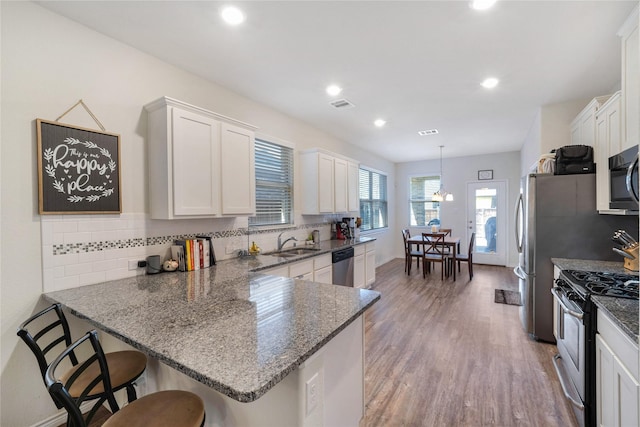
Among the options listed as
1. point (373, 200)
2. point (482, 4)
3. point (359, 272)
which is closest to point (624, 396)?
point (482, 4)

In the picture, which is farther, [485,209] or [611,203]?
[485,209]

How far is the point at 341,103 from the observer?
11.5 feet

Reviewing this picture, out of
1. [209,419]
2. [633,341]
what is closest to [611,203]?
[633,341]

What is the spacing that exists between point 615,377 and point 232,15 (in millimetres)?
3026

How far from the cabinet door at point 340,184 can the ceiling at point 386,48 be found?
97 cm

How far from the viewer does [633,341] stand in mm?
1223

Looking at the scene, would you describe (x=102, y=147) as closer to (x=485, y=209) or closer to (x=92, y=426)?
(x=92, y=426)

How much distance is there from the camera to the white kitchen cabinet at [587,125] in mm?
2713

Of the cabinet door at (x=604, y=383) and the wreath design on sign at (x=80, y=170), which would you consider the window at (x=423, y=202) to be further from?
the wreath design on sign at (x=80, y=170)

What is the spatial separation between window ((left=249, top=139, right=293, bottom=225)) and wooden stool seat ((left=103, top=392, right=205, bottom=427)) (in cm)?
227

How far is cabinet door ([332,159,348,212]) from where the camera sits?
446cm

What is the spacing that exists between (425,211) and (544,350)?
5.16 meters

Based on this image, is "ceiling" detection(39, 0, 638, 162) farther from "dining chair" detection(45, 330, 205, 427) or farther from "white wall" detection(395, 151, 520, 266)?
"white wall" detection(395, 151, 520, 266)

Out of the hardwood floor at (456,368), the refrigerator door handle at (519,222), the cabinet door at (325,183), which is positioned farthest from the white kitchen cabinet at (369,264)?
the refrigerator door handle at (519,222)
